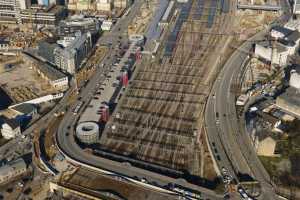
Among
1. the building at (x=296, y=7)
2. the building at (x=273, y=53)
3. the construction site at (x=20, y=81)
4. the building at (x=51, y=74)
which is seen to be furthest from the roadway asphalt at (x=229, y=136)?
the building at (x=296, y=7)

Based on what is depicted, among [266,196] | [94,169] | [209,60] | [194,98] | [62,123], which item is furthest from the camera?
[209,60]

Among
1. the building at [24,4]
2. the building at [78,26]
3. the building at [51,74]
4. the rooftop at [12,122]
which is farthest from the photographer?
the building at [24,4]

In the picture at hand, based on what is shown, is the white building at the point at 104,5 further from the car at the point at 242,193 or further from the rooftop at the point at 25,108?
the car at the point at 242,193

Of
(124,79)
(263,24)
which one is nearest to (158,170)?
(124,79)

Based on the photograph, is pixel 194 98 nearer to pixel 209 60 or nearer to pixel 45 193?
pixel 209 60

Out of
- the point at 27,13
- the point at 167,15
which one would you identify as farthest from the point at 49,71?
the point at 167,15

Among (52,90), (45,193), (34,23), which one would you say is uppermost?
(34,23)
